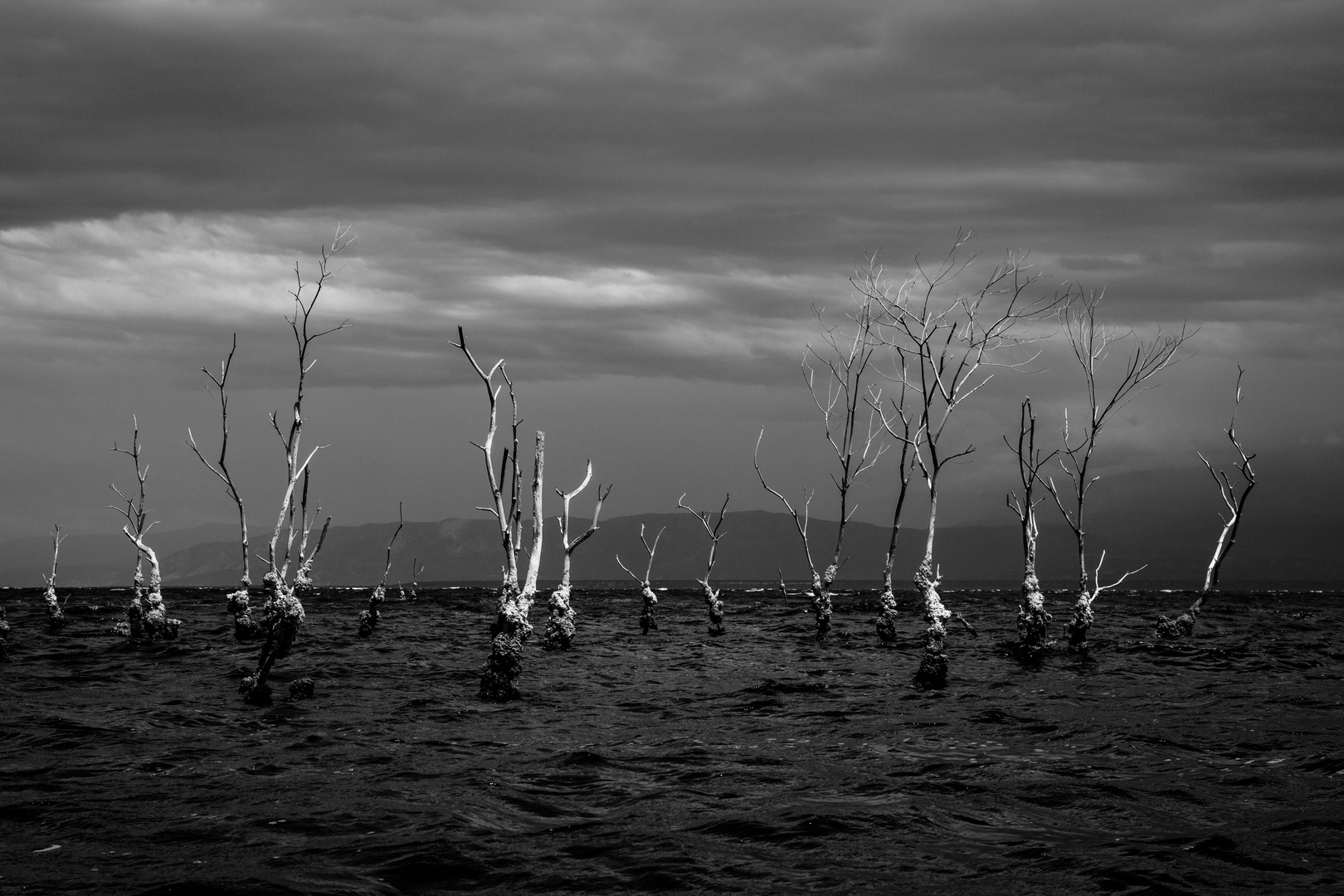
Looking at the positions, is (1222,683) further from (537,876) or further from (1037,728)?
(537,876)

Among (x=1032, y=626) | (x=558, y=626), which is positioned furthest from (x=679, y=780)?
(x=558, y=626)

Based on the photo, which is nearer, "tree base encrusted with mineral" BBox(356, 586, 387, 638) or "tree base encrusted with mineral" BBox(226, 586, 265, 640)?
"tree base encrusted with mineral" BBox(226, 586, 265, 640)

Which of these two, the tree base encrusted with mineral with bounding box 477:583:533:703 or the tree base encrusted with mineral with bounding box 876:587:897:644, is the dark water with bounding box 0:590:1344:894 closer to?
the tree base encrusted with mineral with bounding box 477:583:533:703

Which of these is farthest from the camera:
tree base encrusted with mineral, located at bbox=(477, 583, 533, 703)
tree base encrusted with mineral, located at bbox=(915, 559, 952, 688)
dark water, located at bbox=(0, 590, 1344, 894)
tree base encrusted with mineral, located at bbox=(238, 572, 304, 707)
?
tree base encrusted with mineral, located at bbox=(915, 559, 952, 688)

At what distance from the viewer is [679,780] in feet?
50.0

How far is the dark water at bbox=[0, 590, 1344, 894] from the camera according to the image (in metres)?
10.8

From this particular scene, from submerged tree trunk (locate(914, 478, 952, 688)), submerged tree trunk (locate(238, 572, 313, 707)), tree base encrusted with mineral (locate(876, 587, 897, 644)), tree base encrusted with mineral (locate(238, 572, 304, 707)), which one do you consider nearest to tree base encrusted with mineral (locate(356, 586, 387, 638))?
tree base encrusted with mineral (locate(238, 572, 304, 707))

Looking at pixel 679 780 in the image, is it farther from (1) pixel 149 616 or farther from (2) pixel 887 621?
(1) pixel 149 616

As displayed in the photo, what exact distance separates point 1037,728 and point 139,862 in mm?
15142

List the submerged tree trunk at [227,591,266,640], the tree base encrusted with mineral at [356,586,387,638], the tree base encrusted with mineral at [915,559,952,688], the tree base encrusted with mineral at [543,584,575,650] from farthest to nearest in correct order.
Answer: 1. the tree base encrusted with mineral at [356,586,387,638]
2. the submerged tree trunk at [227,591,266,640]
3. the tree base encrusted with mineral at [543,584,575,650]
4. the tree base encrusted with mineral at [915,559,952,688]

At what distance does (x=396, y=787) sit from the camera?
14.6 m

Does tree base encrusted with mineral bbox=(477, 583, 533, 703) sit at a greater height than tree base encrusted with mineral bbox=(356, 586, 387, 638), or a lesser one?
greater

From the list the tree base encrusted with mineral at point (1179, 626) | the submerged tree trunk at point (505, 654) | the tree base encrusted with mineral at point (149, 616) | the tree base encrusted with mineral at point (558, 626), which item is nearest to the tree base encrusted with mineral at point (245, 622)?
the tree base encrusted with mineral at point (149, 616)

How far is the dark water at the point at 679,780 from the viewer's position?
1077 cm
